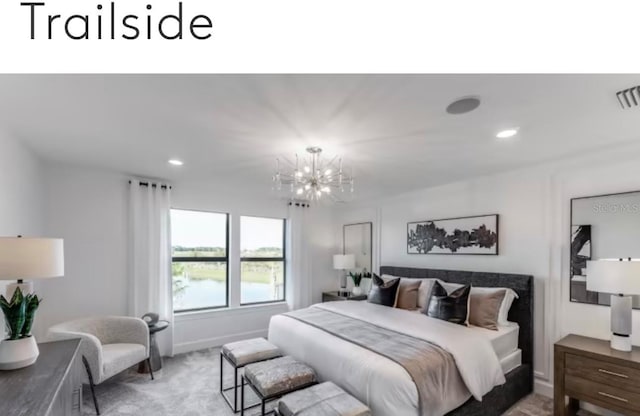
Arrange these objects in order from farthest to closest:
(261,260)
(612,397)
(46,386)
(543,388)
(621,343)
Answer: (261,260), (543,388), (621,343), (612,397), (46,386)

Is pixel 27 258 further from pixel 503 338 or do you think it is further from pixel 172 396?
pixel 503 338

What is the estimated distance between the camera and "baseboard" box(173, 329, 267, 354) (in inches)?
165

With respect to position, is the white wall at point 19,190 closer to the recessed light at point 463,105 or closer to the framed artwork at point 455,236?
the recessed light at point 463,105

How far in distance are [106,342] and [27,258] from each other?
1.95 m

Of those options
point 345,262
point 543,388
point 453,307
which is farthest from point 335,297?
point 543,388

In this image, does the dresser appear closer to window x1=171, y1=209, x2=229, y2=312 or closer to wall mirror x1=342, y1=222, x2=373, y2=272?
window x1=171, y1=209, x2=229, y2=312

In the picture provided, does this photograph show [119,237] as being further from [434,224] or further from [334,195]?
[434,224]

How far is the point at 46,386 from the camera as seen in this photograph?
1.47 metres

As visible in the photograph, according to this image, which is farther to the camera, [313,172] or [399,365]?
[313,172]

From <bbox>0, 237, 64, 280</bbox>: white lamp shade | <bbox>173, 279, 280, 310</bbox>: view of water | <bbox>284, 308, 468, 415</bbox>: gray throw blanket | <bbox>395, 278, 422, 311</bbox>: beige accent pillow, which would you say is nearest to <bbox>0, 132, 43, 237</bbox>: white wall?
<bbox>0, 237, 64, 280</bbox>: white lamp shade

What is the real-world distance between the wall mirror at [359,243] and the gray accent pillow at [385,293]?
1.17 metres

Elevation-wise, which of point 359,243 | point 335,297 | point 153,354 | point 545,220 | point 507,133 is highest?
point 507,133
